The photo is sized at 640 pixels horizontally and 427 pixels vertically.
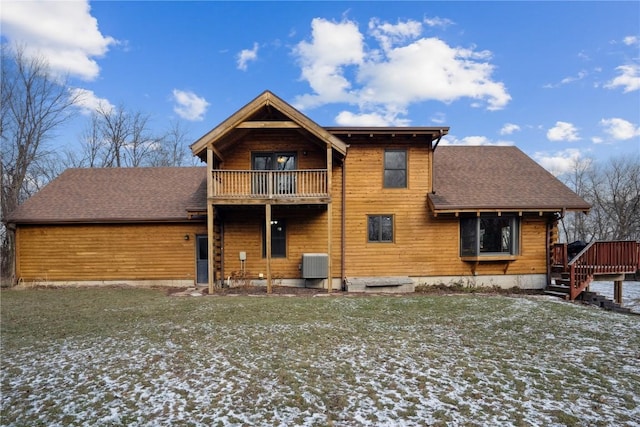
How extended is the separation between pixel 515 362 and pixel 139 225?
1335 centimetres

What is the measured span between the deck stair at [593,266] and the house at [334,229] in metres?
1.13

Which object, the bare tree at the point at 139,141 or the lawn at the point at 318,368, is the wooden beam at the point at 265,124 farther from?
the bare tree at the point at 139,141

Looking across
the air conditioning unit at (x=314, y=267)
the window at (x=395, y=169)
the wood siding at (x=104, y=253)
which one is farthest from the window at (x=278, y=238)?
the window at (x=395, y=169)

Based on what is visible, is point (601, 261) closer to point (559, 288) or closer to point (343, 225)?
point (559, 288)

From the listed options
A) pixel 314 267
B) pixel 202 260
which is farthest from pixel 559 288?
pixel 202 260

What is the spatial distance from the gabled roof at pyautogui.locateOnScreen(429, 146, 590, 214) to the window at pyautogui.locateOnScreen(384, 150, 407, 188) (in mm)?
1285

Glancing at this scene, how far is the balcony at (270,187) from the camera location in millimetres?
11508

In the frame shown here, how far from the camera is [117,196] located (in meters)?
14.7

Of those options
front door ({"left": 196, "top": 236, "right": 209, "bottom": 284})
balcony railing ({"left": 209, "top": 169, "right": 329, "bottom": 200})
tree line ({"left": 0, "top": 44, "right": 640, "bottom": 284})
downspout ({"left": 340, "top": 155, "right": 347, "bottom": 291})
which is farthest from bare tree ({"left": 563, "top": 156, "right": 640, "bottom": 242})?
front door ({"left": 196, "top": 236, "right": 209, "bottom": 284})

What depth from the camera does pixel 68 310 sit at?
29.1 feet

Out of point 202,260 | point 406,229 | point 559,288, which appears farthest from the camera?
point 202,260

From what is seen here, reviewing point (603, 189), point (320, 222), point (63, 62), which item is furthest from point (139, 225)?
point (603, 189)

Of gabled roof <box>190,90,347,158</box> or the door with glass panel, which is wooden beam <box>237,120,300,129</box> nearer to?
gabled roof <box>190,90,347,158</box>

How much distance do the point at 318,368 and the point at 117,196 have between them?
13.5m
